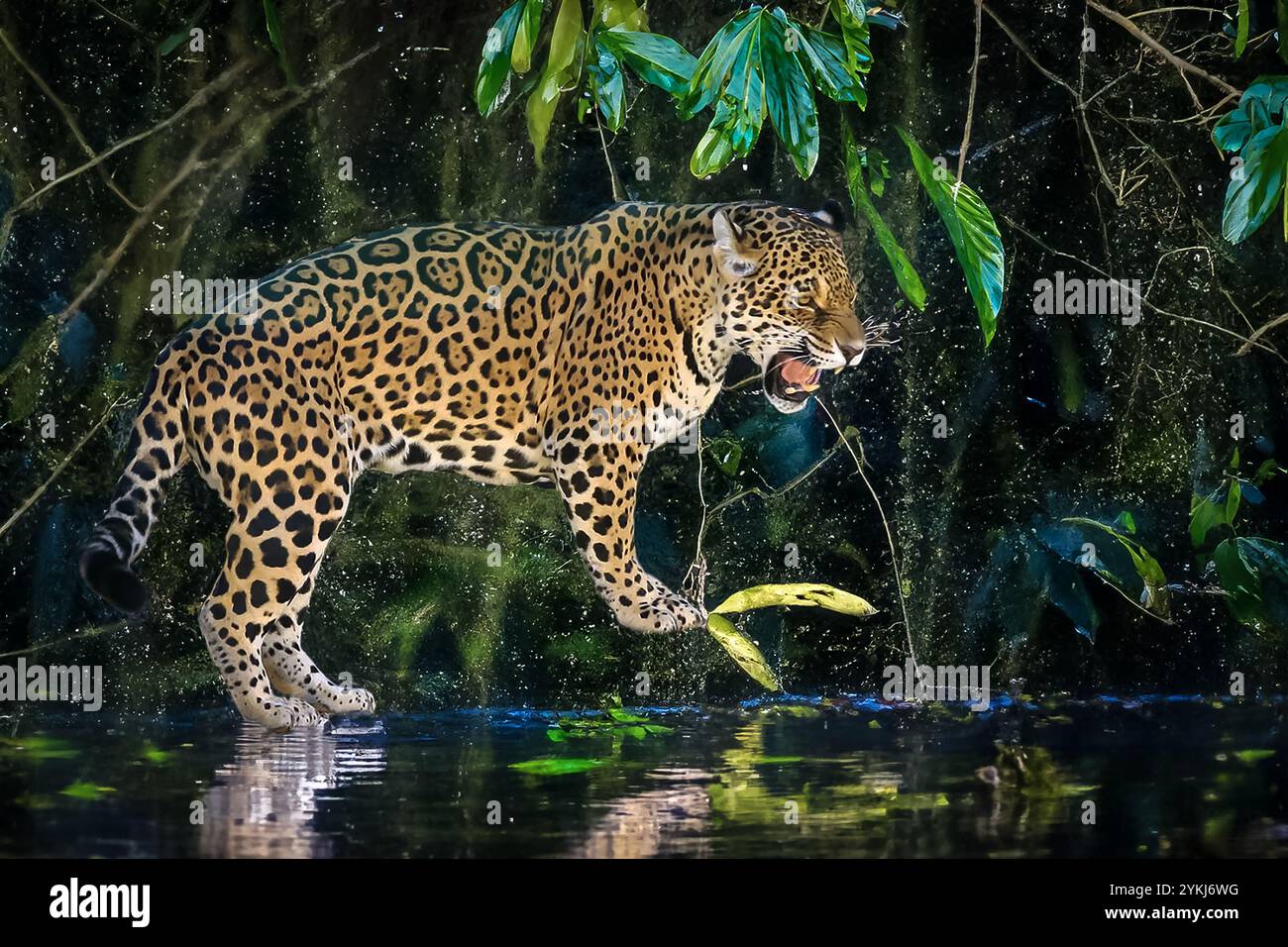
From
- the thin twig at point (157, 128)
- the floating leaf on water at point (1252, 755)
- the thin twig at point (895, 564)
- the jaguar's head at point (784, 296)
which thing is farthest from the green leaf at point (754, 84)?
the floating leaf on water at point (1252, 755)

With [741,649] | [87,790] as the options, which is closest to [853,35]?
[741,649]

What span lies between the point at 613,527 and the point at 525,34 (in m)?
1.35

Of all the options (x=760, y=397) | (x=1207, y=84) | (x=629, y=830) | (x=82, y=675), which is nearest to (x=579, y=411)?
(x=760, y=397)

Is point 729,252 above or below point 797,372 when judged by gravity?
above

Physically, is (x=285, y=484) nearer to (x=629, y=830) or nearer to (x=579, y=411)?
(x=579, y=411)

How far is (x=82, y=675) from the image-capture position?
4.74m

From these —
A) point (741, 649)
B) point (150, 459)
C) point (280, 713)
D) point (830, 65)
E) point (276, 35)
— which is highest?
point (276, 35)

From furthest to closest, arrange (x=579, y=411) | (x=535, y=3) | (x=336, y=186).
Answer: (x=336, y=186)
(x=579, y=411)
(x=535, y=3)

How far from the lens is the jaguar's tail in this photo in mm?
4348

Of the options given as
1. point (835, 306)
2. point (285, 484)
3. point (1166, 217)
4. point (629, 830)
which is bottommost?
point (629, 830)

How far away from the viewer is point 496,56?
4.20 metres

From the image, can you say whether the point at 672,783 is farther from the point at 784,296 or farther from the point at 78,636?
the point at 78,636

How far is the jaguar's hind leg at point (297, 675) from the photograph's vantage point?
4488mm

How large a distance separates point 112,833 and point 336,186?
6.78 feet
